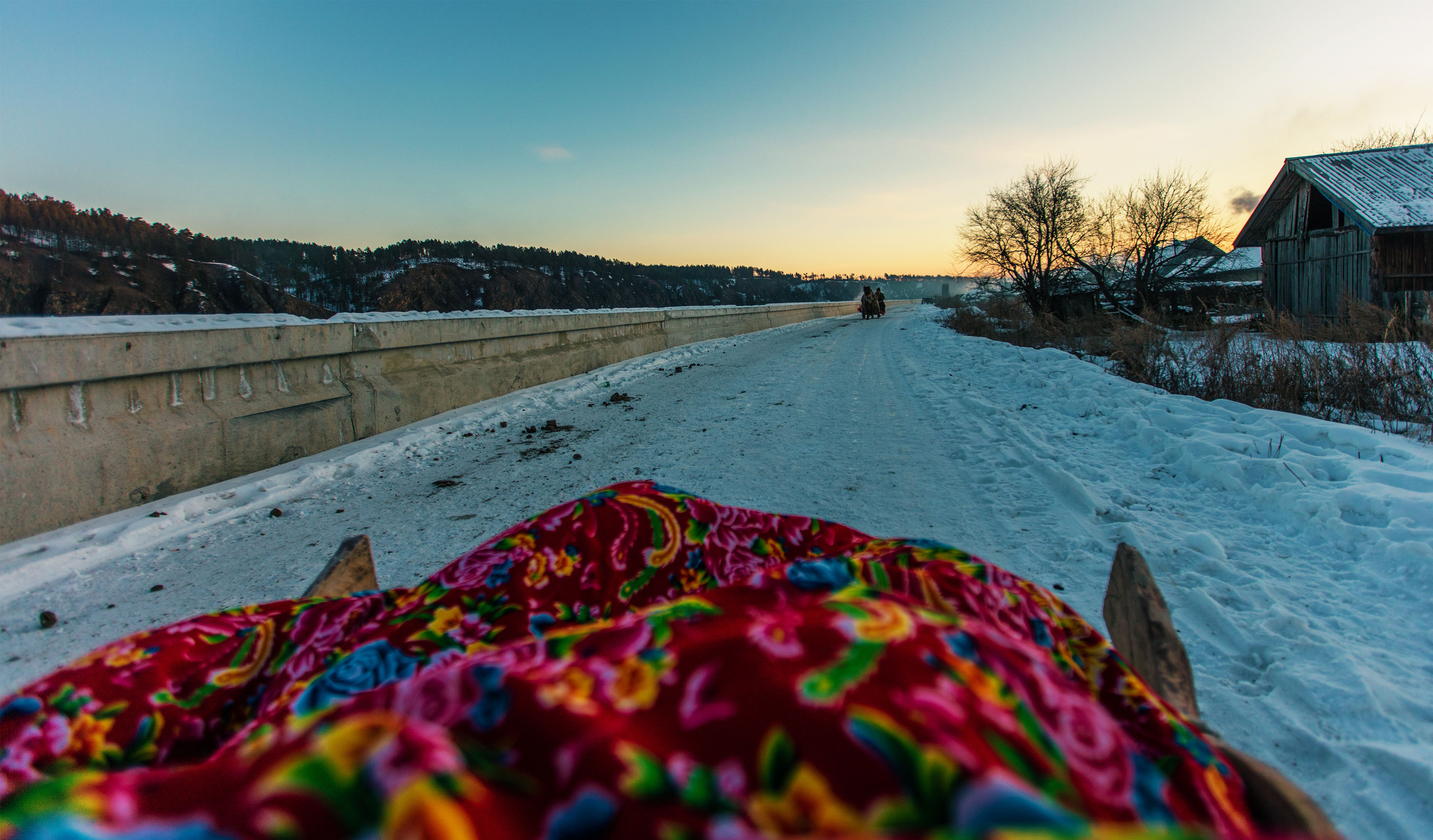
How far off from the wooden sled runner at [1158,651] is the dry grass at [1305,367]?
15.6ft

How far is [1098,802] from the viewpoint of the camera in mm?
708

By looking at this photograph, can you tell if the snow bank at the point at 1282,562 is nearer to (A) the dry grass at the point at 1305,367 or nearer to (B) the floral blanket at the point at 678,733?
(A) the dry grass at the point at 1305,367

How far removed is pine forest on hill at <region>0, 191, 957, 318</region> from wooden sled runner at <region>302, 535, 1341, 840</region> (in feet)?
15.5

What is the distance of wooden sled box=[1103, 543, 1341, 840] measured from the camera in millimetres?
933

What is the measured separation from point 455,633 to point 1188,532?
374cm

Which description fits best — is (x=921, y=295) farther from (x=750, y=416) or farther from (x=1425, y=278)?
(x=750, y=416)

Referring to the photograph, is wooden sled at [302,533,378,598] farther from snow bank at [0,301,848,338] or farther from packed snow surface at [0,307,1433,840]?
snow bank at [0,301,848,338]

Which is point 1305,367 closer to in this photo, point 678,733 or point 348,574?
point 678,733

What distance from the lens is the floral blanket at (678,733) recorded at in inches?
24.2

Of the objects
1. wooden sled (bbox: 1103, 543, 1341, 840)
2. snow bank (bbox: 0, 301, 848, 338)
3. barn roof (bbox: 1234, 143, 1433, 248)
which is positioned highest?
barn roof (bbox: 1234, 143, 1433, 248)

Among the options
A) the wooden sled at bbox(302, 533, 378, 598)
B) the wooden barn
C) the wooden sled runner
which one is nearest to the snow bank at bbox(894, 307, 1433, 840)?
the wooden sled runner

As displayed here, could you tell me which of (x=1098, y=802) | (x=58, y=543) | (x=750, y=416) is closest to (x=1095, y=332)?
(x=750, y=416)

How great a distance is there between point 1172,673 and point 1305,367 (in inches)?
268

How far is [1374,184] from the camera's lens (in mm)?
15414
